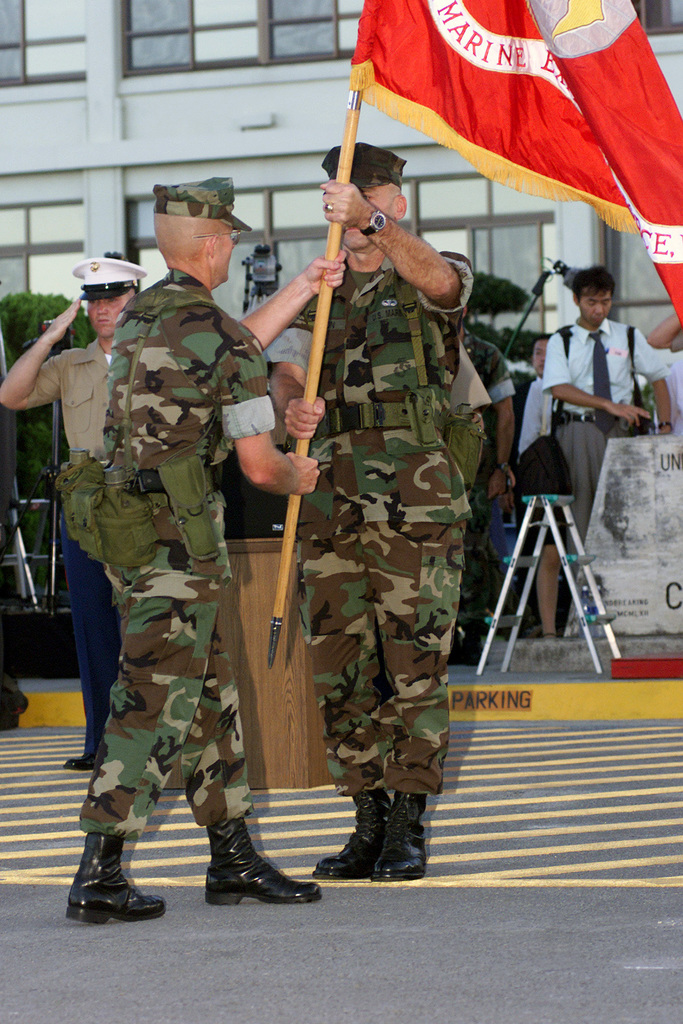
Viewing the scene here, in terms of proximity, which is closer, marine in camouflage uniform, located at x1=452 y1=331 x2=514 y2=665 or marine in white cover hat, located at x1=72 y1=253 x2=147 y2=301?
marine in white cover hat, located at x1=72 y1=253 x2=147 y2=301

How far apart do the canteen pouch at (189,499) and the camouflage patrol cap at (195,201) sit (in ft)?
2.42

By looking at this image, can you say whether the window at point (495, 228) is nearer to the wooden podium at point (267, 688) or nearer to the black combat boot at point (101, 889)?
the wooden podium at point (267, 688)

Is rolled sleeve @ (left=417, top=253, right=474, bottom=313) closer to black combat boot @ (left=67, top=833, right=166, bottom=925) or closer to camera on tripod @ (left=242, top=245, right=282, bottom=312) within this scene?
black combat boot @ (left=67, top=833, right=166, bottom=925)

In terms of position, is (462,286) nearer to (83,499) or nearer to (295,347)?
(295,347)

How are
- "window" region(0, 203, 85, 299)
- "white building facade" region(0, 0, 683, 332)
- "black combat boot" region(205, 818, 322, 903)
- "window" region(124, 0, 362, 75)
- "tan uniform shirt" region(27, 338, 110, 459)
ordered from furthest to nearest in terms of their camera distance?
"window" region(0, 203, 85, 299) → "window" region(124, 0, 362, 75) → "white building facade" region(0, 0, 683, 332) → "tan uniform shirt" region(27, 338, 110, 459) → "black combat boot" region(205, 818, 322, 903)

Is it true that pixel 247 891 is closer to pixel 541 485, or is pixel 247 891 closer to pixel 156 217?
pixel 156 217

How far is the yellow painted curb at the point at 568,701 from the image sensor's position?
9.42 metres

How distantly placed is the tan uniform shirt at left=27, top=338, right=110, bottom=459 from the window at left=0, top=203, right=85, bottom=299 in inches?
664

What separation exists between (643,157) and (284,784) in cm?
308

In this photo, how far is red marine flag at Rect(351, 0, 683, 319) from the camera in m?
5.61

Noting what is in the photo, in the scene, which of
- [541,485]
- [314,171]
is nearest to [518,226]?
[314,171]

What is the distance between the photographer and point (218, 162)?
2309cm

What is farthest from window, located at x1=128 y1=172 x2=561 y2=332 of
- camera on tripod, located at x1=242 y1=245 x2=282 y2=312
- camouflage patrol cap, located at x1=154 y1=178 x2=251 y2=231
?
camouflage patrol cap, located at x1=154 y1=178 x2=251 y2=231

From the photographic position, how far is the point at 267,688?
698cm
